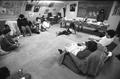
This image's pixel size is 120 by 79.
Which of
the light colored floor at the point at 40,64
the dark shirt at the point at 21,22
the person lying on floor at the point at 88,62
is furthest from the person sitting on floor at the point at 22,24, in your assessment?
the person lying on floor at the point at 88,62

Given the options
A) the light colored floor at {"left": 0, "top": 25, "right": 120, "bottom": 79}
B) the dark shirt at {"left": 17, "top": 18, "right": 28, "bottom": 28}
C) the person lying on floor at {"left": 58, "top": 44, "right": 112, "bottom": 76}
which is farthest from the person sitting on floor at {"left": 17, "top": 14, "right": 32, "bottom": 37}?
the person lying on floor at {"left": 58, "top": 44, "right": 112, "bottom": 76}

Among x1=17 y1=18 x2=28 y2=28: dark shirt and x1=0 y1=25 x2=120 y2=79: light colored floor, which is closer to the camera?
x1=0 y1=25 x2=120 y2=79: light colored floor

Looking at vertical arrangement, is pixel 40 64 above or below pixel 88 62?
below

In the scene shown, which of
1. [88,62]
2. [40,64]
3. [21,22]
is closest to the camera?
[88,62]

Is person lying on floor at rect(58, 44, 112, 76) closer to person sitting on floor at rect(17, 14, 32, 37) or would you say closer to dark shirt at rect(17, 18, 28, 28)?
person sitting on floor at rect(17, 14, 32, 37)

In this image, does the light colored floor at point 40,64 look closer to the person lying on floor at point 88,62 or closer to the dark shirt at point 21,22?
the person lying on floor at point 88,62

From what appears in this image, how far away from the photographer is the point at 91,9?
4512mm

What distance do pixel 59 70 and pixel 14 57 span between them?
1486 millimetres

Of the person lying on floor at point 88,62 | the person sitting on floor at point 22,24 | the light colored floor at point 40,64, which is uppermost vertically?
the person sitting on floor at point 22,24

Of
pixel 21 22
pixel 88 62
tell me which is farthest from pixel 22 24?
pixel 88 62

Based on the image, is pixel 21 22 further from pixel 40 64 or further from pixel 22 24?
pixel 40 64

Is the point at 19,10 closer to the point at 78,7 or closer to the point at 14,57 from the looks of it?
the point at 14,57

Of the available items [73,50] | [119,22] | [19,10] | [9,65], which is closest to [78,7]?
[119,22]

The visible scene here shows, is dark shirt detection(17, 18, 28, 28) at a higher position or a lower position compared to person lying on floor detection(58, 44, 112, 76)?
higher
